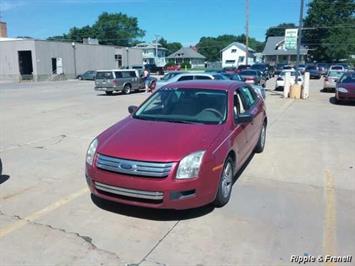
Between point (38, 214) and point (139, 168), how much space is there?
161 centimetres

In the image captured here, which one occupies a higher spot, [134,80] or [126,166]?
[126,166]

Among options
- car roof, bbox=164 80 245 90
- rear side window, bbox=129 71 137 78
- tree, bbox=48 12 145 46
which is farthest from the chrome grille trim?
tree, bbox=48 12 145 46

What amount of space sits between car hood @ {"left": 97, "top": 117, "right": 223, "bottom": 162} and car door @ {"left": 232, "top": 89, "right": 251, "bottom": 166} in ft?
1.37

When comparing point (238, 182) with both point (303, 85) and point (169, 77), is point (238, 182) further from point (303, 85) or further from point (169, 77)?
point (303, 85)

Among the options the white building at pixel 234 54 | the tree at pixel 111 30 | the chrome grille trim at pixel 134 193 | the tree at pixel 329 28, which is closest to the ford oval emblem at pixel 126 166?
the chrome grille trim at pixel 134 193

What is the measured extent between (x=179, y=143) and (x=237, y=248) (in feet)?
4.65

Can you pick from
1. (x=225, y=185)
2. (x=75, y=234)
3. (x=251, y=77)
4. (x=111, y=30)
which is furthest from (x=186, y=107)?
(x=111, y=30)

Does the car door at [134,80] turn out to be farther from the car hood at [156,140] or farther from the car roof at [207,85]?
the car hood at [156,140]

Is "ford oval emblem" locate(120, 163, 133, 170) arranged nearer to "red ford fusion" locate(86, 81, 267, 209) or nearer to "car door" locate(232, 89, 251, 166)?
"red ford fusion" locate(86, 81, 267, 209)

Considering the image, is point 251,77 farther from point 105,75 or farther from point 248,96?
point 248,96

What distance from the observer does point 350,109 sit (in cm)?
1655

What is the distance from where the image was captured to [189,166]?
4.48 meters

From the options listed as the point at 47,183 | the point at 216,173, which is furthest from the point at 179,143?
the point at 47,183

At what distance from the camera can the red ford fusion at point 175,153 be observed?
444 cm
